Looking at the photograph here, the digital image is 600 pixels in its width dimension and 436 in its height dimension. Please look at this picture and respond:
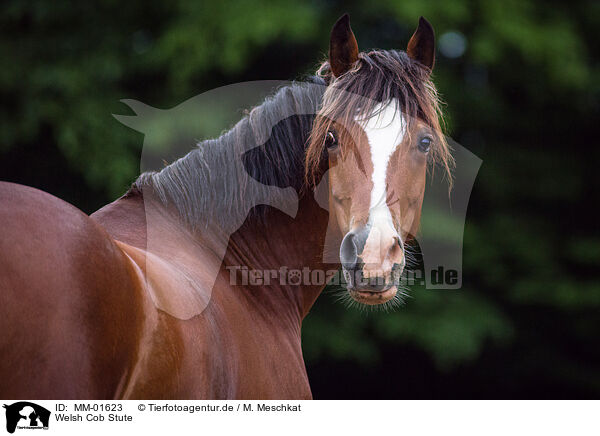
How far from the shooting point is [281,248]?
Answer: 265 centimetres

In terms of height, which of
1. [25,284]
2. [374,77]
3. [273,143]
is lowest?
[25,284]

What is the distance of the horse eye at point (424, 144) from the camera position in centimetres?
232

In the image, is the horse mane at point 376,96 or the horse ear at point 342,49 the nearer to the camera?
the horse mane at point 376,96

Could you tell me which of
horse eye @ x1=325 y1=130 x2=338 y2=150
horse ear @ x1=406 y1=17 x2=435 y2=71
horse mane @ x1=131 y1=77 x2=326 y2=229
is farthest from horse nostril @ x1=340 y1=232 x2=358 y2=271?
horse ear @ x1=406 y1=17 x2=435 y2=71

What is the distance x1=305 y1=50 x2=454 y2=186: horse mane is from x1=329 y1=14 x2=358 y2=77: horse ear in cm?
4

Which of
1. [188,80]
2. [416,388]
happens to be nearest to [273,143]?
[188,80]

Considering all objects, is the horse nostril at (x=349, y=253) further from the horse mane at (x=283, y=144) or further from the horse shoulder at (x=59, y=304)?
the horse shoulder at (x=59, y=304)

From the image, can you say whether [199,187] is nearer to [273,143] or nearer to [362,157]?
[273,143]

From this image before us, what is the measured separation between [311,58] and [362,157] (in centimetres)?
481

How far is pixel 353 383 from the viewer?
728cm

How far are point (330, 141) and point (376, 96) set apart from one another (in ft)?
0.76

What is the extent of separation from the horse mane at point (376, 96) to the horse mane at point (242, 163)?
11 centimetres
